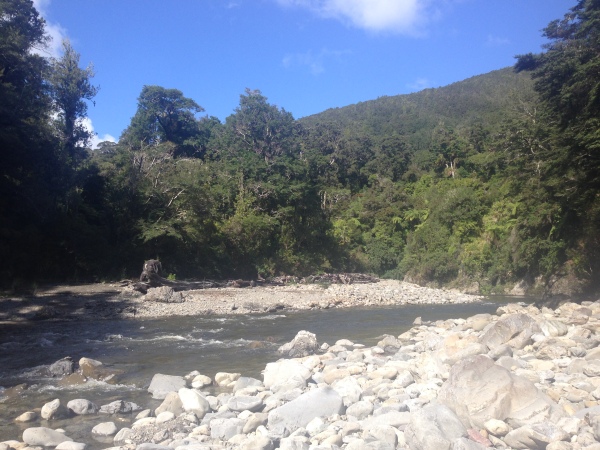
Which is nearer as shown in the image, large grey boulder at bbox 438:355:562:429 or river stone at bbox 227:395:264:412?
large grey boulder at bbox 438:355:562:429

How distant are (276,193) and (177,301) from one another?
1587 cm

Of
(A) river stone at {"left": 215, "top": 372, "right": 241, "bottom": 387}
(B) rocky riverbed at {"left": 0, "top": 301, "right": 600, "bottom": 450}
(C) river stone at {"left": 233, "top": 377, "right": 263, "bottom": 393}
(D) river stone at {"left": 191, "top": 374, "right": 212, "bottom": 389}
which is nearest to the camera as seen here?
(B) rocky riverbed at {"left": 0, "top": 301, "right": 600, "bottom": 450}

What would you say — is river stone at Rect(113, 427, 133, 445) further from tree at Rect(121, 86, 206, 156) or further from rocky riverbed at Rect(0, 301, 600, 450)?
tree at Rect(121, 86, 206, 156)

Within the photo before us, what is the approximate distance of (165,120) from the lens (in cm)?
4578

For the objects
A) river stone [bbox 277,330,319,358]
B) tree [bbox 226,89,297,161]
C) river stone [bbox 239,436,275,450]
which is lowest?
river stone [bbox 277,330,319,358]

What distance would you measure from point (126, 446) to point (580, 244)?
2057 centimetres

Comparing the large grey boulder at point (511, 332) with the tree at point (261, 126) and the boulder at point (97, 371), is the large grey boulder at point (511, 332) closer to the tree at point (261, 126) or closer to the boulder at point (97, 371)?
the boulder at point (97, 371)

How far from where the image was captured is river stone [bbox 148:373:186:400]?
26.6 ft

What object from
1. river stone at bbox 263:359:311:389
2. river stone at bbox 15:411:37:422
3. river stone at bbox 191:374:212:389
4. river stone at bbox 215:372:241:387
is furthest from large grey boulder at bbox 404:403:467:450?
river stone at bbox 15:411:37:422

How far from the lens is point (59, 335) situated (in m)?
14.0

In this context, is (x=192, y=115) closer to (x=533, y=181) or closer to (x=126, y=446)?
(x=533, y=181)

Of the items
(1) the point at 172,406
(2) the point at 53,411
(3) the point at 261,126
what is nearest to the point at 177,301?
(2) the point at 53,411

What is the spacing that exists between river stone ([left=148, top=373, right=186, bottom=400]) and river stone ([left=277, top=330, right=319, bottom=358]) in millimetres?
3263

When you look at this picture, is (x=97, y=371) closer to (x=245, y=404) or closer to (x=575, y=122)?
(x=245, y=404)
